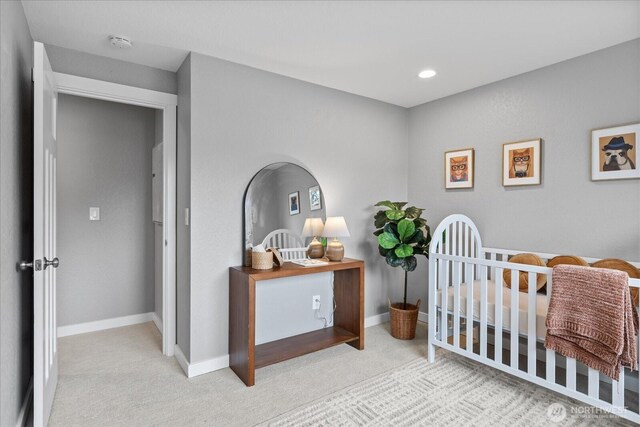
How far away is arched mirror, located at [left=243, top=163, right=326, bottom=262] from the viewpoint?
272 cm

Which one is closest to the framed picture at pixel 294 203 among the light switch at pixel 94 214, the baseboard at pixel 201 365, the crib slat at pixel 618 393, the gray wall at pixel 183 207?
the gray wall at pixel 183 207

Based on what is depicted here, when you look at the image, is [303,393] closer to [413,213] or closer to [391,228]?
[391,228]

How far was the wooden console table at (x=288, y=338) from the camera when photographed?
7.64 ft

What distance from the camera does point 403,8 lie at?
193 cm

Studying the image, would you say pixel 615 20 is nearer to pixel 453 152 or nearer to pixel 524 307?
pixel 453 152

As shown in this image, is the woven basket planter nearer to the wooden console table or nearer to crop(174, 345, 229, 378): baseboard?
the wooden console table

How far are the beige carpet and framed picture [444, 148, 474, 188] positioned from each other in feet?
5.19

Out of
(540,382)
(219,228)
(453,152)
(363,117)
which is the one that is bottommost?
(540,382)

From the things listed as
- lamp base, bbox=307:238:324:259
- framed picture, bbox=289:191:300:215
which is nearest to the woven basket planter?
lamp base, bbox=307:238:324:259

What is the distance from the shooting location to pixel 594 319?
1.78 m

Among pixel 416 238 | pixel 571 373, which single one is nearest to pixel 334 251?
pixel 416 238

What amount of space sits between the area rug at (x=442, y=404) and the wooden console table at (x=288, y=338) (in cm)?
50

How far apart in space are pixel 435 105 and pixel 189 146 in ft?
8.17

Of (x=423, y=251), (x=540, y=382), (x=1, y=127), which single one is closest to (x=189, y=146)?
(x=1, y=127)
